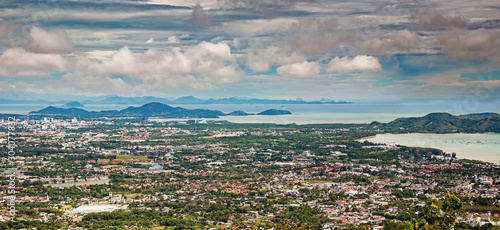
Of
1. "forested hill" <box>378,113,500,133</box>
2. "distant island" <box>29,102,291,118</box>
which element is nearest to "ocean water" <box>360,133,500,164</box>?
"forested hill" <box>378,113,500,133</box>

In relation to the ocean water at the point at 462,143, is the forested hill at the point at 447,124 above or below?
above

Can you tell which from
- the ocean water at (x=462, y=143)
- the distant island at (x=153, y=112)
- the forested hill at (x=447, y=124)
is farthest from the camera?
the distant island at (x=153, y=112)

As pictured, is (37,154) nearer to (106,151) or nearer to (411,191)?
(106,151)

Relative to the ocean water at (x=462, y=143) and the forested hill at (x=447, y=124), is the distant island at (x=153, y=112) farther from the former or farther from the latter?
the ocean water at (x=462, y=143)

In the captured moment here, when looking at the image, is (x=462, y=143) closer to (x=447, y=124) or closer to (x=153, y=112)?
(x=447, y=124)

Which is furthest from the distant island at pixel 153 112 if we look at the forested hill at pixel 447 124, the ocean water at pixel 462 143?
the ocean water at pixel 462 143

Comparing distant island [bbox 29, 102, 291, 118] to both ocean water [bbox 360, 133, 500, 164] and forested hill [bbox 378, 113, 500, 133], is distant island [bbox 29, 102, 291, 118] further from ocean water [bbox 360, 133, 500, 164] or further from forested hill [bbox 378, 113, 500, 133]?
ocean water [bbox 360, 133, 500, 164]
